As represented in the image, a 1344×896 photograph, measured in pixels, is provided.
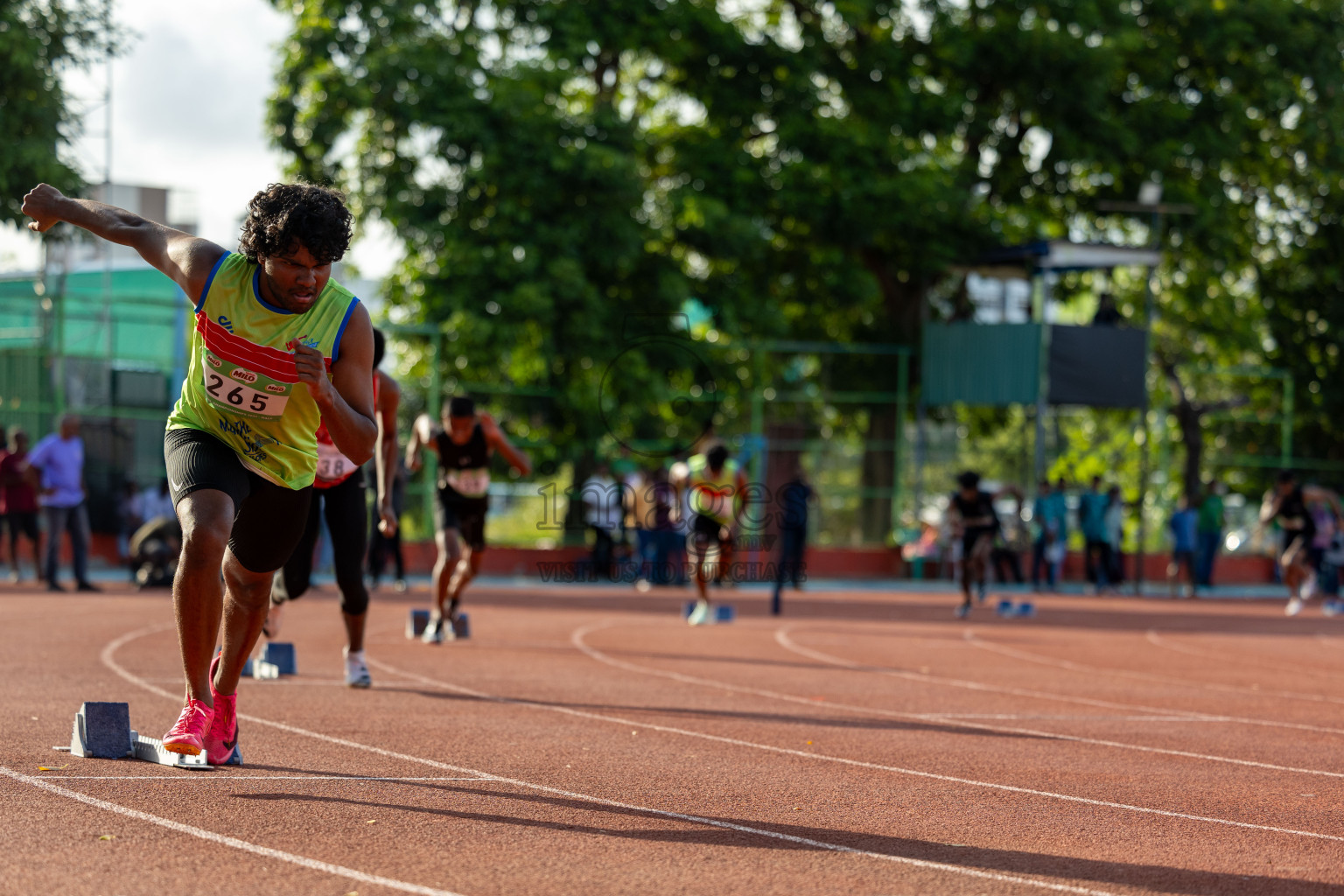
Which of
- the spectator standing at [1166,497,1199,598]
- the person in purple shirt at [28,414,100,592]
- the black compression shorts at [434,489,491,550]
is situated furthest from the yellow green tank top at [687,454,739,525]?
the spectator standing at [1166,497,1199,598]

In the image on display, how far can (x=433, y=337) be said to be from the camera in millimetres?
24125

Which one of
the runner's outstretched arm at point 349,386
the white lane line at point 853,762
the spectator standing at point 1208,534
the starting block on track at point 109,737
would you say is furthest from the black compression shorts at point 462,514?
the spectator standing at point 1208,534

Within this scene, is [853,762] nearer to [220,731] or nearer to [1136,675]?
[220,731]

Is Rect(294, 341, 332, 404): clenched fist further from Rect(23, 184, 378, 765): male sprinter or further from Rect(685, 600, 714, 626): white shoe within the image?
Rect(685, 600, 714, 626): white shoe

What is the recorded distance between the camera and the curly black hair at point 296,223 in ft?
17.9

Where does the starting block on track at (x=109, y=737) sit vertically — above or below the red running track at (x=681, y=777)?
above

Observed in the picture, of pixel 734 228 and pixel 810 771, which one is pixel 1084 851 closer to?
pixel 810 771

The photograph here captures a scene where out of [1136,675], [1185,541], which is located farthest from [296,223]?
[1185,541]

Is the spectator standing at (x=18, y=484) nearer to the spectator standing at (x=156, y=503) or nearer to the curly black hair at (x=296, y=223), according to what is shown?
the spectator standing at (x=156, y=503)

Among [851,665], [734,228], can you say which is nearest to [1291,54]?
[734,228]

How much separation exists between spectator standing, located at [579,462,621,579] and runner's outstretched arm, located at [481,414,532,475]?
474 inches

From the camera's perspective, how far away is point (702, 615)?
16438mm

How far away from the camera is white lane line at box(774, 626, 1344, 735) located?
9.40 meters

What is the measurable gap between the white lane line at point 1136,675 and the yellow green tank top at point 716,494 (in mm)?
2604
